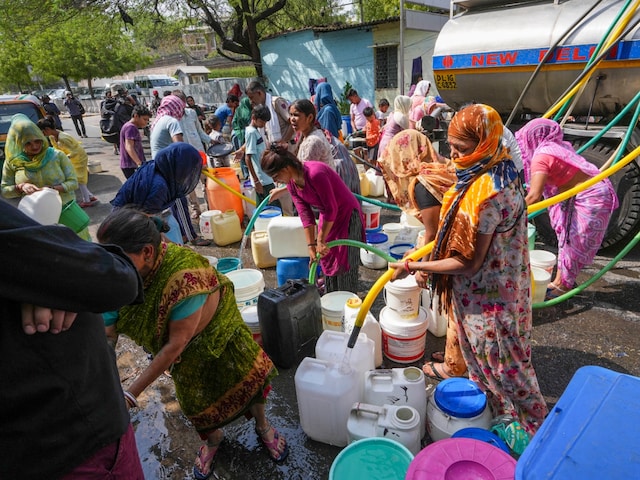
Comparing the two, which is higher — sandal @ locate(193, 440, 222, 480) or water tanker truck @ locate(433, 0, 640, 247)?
water tanker truck @ locate(433, 0, 640, 247)

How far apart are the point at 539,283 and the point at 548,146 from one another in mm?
1104

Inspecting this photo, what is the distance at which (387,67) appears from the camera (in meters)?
14.3

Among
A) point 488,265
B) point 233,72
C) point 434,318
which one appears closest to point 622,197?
point 434,318

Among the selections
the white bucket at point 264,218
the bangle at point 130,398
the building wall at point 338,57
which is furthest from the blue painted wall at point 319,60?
the bangle at point 130,398

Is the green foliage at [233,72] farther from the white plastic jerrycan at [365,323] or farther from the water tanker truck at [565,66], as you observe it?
the white plastic jerrycan at [365,323]

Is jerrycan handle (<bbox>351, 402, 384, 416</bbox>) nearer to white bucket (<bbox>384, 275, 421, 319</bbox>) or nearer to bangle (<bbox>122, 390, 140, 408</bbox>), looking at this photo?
white bucket (<bbox>384, 275, 421, 319</bbox>)

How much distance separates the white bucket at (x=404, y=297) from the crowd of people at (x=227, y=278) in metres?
Result: 0.21

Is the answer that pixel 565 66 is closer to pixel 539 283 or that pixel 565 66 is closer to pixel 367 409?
pixel 539 283

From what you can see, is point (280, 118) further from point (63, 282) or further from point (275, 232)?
point (63, 282)

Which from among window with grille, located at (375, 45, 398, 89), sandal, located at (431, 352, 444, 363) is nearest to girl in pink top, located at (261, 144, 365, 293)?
sandal, located at (431, 352, 444, 363)

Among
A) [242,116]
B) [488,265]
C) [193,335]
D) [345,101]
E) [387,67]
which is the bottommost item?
[193,335]

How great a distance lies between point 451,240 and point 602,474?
1.13 meters

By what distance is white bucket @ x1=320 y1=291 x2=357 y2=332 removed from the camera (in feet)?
9.61

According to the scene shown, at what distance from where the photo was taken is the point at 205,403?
1920 millimetres
